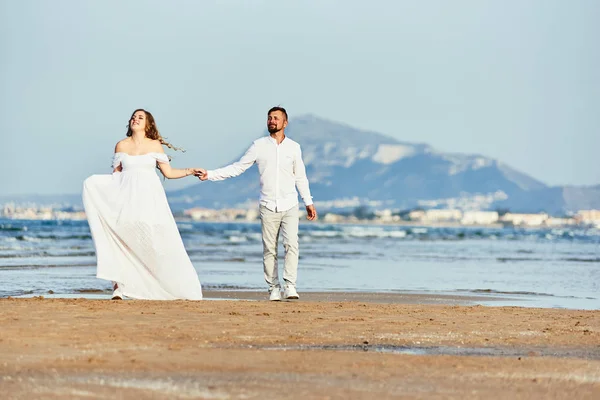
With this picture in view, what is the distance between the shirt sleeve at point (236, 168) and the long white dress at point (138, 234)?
74 cm

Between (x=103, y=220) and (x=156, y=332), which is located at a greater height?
(x=103, y=220)

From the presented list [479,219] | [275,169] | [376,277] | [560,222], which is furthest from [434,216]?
[275,169]

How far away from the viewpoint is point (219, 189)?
18975 cm

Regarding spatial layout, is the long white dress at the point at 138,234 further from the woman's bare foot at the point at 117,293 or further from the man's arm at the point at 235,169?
the man's arm at the point at 235,169

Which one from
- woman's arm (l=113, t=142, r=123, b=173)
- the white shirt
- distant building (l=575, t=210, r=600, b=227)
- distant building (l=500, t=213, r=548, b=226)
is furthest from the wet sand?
distant building (l=500, t=213, r=548, b=226)

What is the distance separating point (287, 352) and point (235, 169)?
520cm

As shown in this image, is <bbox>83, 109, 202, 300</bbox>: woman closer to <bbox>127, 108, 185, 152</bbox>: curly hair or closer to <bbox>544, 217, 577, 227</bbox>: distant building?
<bbox>127, 108, 185, 152</bbox>: curly hair

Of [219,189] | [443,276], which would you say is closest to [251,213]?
[219,189]

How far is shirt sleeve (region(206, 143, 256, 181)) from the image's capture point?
488 inches

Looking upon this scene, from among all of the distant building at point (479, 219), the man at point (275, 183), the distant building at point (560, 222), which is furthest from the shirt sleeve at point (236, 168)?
the distant building at point (479, 219)

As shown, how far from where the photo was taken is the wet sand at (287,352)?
6039mm

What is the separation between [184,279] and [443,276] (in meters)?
10.1

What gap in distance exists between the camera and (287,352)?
764 cm

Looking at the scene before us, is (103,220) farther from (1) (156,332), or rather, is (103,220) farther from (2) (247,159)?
(1) (156,332)
